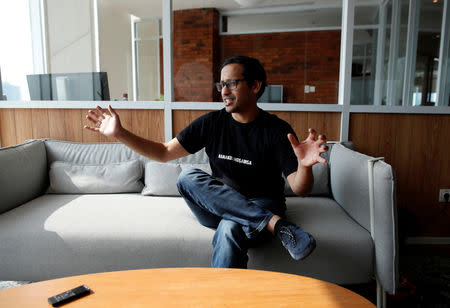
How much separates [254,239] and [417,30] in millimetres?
2980

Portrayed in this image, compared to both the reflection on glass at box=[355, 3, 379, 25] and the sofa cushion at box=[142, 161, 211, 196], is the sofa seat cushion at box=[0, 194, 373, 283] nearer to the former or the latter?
the sofa cushion at box=[142, 161, 211, 196]

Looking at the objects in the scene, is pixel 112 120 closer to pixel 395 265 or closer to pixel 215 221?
pixel 215 221

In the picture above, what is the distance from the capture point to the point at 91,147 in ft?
7.35

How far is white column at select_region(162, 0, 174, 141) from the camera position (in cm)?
229

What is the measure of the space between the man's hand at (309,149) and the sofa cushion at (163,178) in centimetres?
86

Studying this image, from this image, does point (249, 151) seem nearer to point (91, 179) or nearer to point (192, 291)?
point (192, 291)

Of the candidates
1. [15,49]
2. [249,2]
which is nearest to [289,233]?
[15,49]

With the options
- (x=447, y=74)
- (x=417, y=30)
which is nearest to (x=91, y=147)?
(x=447, y=74)

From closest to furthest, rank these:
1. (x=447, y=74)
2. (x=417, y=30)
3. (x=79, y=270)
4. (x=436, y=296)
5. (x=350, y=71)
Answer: (x=79, y=270), (x=436, y=296), (x=350, y=71), (x=447, y=74), (x=417, y=30)

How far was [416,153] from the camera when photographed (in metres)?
2.28

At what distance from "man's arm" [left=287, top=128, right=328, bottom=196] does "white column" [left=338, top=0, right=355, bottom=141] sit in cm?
115

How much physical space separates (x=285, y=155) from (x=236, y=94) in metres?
0.40

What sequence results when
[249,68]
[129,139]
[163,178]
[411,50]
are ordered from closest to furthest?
[129,139]
[249,68]
[163,178]
[411,50]

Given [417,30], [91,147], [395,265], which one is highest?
[417,30]
